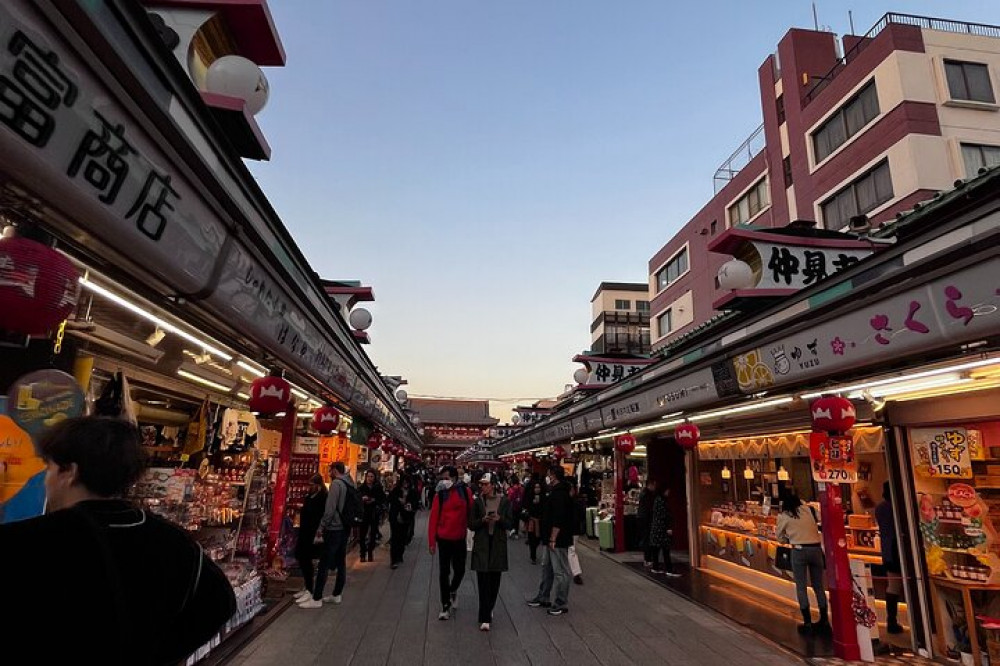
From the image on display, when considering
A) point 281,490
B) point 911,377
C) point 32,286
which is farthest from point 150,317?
point 911,377

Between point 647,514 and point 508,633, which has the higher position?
point 647,514

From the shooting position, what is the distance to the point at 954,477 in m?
6.73

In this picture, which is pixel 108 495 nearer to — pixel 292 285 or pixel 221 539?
pixel 292 285

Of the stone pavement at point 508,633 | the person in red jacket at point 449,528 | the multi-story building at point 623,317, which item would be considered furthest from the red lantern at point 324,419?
the multi-story building at point 623,317

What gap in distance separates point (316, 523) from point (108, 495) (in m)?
7.41

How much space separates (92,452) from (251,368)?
6254 mm

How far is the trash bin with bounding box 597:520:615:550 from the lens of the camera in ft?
47.1

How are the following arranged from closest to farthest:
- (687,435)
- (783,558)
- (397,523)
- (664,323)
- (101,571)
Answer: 1. (101,571)
2. (783,558)
3. (687,435)
4. (397,523)
5. (664,323)

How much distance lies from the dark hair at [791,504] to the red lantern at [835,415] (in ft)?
6.68

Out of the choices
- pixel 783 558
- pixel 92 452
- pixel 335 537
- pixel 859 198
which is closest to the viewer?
pixel 92 452

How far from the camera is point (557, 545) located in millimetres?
8094

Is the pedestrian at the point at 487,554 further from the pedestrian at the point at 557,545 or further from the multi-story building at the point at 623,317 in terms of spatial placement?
the multi-story building at the point at 623,317

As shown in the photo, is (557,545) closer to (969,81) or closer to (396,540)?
(396,540)

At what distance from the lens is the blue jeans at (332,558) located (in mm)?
7925
